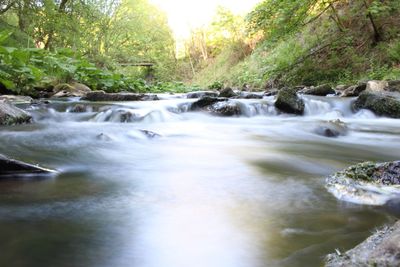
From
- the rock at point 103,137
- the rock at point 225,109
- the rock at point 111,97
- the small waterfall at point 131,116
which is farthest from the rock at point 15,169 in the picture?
the rock at point 111,97

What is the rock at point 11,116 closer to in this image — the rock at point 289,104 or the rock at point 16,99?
the rock at point 16,99

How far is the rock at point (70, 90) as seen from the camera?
10.9 meters

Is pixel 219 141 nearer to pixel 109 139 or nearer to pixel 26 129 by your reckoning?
pixel 109 139

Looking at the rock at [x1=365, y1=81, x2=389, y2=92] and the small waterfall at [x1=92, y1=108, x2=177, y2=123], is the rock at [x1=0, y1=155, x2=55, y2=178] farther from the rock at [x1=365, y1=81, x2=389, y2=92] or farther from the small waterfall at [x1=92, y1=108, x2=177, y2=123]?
the rock at [x1=365, y1=81, x2=389, y2=92]

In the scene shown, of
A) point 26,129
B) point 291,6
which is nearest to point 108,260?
point 26,129

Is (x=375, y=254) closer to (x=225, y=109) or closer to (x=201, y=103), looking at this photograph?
(x=225, y=109)

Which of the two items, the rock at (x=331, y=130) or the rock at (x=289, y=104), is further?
the rock at (x=289, y=104)

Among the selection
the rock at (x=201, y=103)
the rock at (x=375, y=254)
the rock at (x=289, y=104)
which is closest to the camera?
the rock at (x=375, y=254)

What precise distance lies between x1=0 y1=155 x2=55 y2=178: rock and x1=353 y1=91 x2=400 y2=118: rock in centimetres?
632

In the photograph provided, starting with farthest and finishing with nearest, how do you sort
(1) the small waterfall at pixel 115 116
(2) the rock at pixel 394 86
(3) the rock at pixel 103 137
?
(2) the rock at pixel 394 86, (1) the small waterfall at pixel 115 116, (3) the rock at pixel 103 137

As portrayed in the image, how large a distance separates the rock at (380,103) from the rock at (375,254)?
21.0 ft

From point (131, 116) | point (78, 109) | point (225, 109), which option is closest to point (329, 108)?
point (225, 109)

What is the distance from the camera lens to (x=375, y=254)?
1.36 m

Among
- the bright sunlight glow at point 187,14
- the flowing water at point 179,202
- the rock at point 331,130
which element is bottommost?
the flowing water at point 179,202
